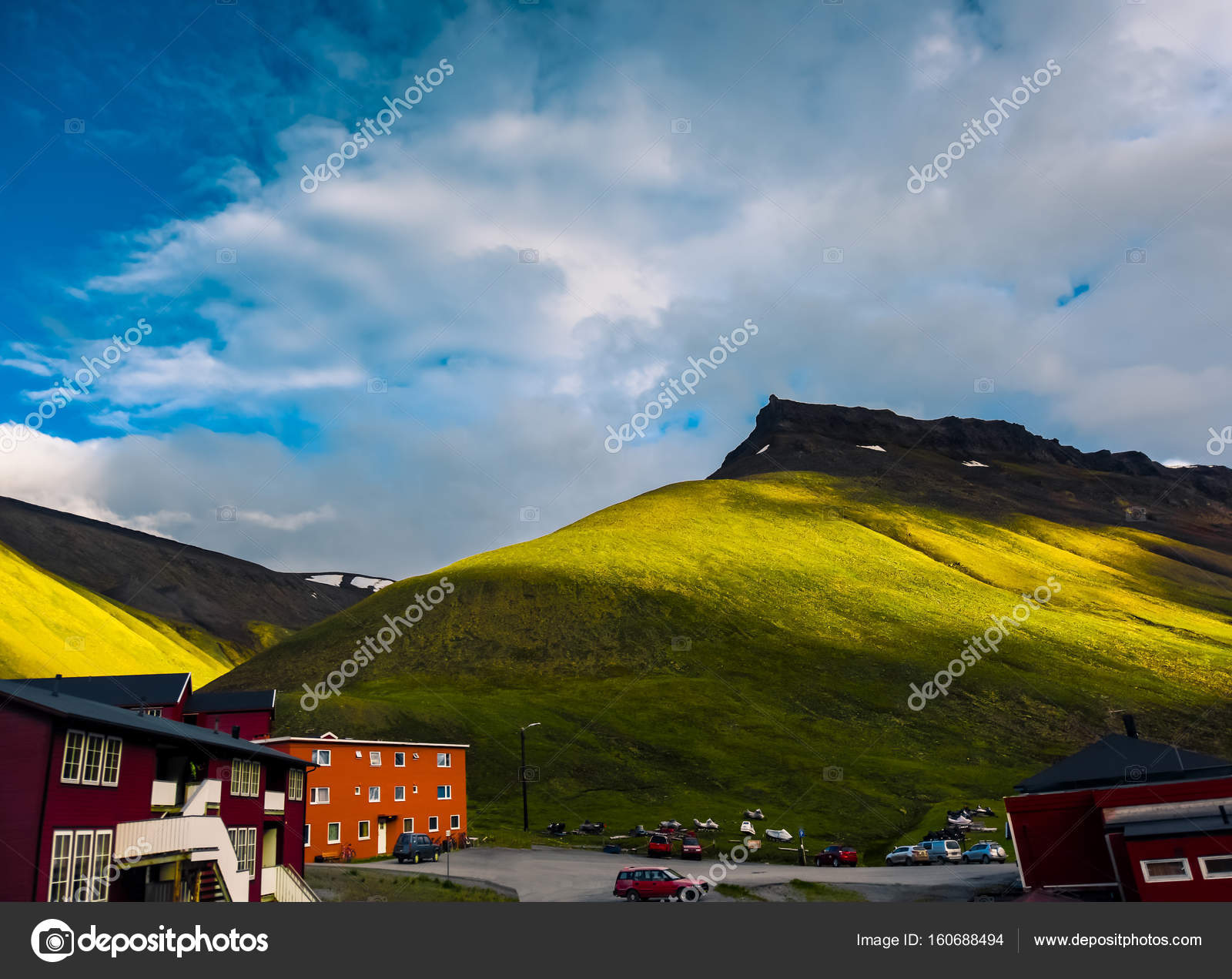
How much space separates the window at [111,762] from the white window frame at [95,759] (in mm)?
207

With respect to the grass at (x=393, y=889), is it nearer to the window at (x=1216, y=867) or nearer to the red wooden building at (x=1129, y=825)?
the red wooden building at (x=1129, y=825)

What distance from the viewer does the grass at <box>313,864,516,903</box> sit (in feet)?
144

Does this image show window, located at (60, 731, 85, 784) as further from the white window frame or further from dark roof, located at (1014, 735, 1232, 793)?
dark roof, located at (1014, 735, 1232, 793)

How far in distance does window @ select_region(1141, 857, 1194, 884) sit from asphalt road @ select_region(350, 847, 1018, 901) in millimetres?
10331

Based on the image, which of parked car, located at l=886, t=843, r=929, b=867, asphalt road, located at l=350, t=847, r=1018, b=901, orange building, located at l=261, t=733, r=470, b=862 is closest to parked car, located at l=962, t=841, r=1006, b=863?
asphalt road, located at l=350, t=847, r=1018, b=901

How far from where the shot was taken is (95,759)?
32.5m

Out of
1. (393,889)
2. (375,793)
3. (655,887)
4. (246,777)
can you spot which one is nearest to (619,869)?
(655,887)

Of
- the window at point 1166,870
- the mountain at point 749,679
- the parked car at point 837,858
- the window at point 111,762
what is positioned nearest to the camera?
the window at point 111,762

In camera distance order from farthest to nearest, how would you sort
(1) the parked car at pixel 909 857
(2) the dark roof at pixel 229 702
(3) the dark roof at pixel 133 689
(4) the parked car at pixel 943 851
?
(2) the dark roof at pixel 229 702 < (1) the parked car at pixel 909 857 < (4) the parked car at pixel 943 851 < (3) the dark roof at pixel 133 689

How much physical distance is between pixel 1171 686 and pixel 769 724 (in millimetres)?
75435

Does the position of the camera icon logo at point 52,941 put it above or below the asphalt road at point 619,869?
above

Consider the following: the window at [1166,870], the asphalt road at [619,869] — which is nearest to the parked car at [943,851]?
the asphalt road at [619,869]

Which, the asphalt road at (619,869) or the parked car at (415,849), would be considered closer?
the asphalt road at (619,869)

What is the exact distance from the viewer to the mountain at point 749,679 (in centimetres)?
9988
